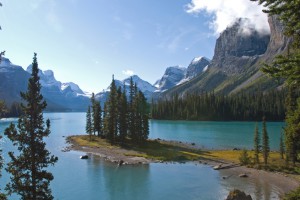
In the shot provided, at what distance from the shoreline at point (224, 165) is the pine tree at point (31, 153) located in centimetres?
4064

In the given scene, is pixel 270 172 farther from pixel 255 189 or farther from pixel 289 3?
pixel 289 3

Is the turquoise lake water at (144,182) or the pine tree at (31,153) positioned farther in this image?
the turquoise lake water at (144,182)

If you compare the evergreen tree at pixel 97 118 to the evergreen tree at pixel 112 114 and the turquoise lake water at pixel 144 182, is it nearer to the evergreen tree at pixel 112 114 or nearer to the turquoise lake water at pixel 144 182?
the evergreen tree at pixel 112 114

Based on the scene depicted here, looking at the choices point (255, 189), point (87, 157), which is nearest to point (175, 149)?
point (87, 157)

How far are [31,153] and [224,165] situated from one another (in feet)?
182

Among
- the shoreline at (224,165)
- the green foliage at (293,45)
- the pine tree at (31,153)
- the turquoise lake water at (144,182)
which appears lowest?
the turquoise lake water at (144,182)

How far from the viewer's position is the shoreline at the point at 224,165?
60.1 metres

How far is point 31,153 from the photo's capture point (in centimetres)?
3116

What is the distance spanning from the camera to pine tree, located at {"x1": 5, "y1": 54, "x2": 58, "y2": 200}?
30328 millimetres

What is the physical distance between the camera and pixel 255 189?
187ft

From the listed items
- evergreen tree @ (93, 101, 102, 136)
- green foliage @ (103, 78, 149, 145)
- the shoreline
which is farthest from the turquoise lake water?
evergreen tree @ (93, 101, 102, 136)

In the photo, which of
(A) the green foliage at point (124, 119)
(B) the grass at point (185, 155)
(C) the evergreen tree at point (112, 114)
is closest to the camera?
(B) the grass at point (185, 155)

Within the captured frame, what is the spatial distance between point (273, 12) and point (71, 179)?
200 feet

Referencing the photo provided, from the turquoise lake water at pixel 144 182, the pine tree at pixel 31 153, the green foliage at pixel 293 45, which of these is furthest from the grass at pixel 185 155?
the green foliage at pixel 293 45
